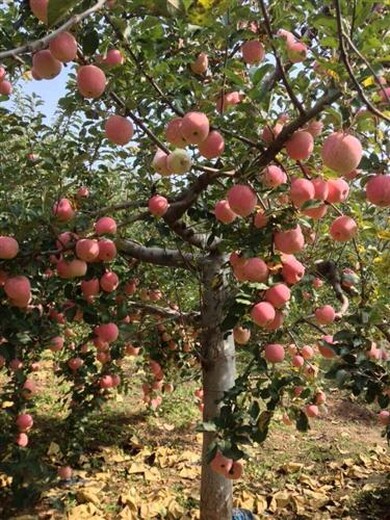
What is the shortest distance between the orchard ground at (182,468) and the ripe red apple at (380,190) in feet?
5.59

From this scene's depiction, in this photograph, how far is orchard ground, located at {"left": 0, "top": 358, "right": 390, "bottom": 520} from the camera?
130 inches

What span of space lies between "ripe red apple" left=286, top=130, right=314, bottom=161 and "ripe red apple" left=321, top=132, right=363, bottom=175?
0.12 metres

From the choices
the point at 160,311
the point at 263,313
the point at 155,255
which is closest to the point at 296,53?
the point at 263,313

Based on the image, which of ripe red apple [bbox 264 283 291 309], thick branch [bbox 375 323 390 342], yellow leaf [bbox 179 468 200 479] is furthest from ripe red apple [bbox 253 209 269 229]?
yellow leaf [bbox 179 468 200 479]

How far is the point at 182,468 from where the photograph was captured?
4.00m

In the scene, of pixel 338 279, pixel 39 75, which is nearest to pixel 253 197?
pixel 39 75

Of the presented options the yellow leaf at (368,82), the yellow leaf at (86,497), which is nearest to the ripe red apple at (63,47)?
the yellow leaf at (368,82)

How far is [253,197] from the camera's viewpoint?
4.96 feet

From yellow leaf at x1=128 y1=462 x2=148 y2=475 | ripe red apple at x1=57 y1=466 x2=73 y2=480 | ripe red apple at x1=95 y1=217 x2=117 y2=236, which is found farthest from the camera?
yellow leaf at x1=128 y1=462 x2=148 y2=475

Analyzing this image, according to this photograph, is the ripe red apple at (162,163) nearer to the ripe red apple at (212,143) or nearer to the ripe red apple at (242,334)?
the ripe red apple at (212,143)

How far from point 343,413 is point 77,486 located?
11.1ft

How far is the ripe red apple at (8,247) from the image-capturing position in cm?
177

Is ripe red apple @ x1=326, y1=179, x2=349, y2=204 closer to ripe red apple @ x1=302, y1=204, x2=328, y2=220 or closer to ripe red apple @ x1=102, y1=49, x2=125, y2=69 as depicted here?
ripe red apple @ x1=302, y1=204, x2=328, y2=220

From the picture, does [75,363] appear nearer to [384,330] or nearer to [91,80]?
[384,330]
